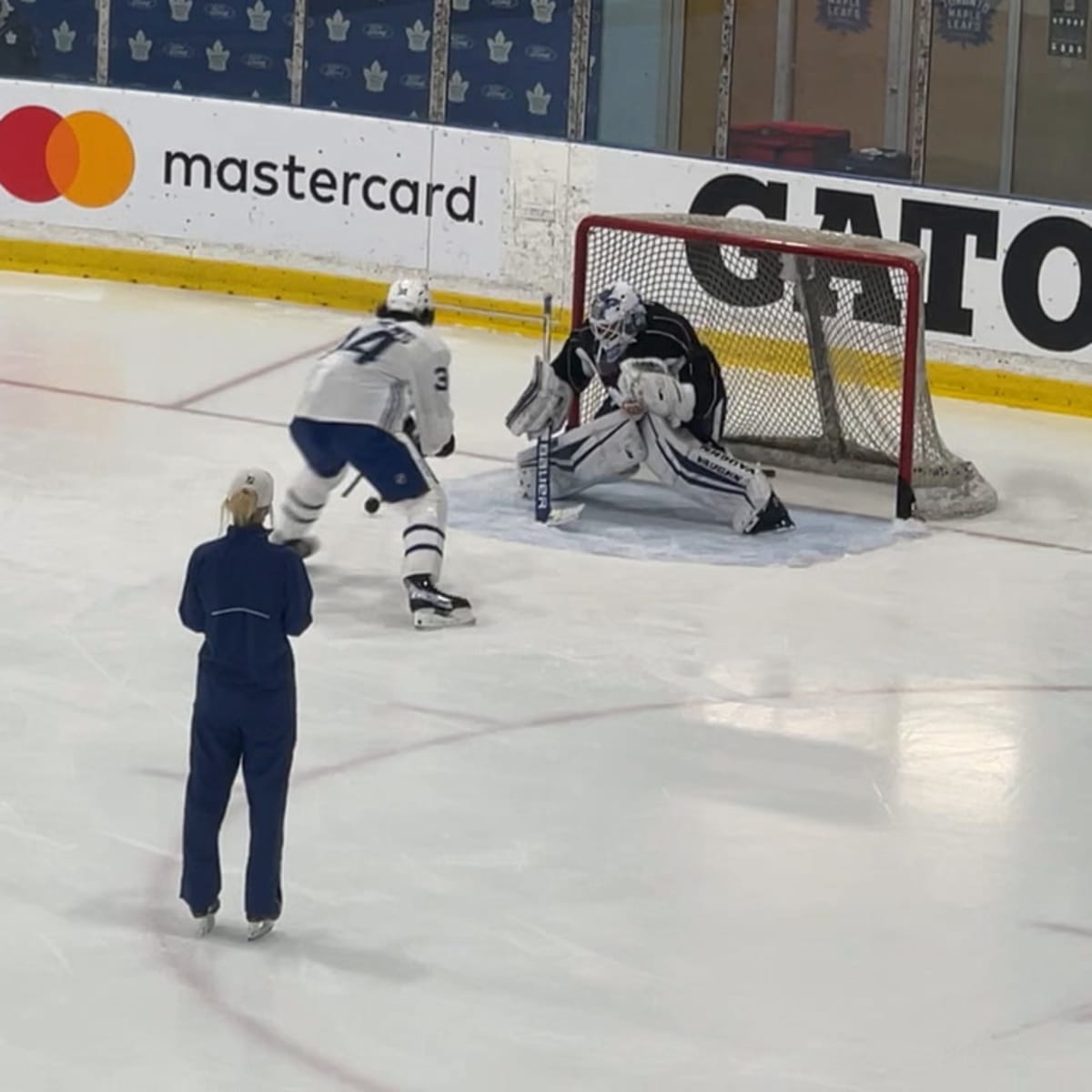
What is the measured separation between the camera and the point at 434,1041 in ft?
15.2

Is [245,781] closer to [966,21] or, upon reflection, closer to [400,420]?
[400,420]

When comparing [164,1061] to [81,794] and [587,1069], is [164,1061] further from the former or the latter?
[81,794]

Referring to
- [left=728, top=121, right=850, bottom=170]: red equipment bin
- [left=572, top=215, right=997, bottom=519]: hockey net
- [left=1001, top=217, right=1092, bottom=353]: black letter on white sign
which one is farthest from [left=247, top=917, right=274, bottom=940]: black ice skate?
[left=728, top=121, right=850, bottom=170]: red equipment bin

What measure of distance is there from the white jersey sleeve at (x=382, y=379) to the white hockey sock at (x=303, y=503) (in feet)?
0.85

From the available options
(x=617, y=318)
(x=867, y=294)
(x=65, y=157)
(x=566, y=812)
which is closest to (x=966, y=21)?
(x=867, y=294)

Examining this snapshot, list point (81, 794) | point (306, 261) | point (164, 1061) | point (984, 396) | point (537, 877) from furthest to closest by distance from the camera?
point (306, 261) < point (984, 396) < point (81, 794) < point (537, 877) < point (164, 1061)

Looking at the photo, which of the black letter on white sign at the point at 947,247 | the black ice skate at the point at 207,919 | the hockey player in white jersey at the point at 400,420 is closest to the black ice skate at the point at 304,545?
the hockey player in white jersey at the point at 400,420

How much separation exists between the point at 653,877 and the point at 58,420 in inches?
173

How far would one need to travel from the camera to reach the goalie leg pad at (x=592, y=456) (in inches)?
328

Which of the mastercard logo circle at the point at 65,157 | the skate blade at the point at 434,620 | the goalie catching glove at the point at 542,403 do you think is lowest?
the skate blade at the point at 434,620

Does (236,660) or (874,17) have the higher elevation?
(874,17)

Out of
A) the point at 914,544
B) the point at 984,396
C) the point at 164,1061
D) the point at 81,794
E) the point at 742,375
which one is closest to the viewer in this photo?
the point at 164,1061

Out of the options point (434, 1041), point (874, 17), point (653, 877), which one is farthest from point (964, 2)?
point (434, 1041)

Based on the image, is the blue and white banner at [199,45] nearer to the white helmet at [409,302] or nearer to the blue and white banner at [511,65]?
the blue and white banner at [511,65]
